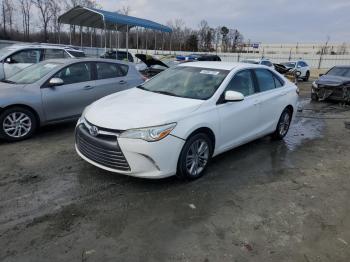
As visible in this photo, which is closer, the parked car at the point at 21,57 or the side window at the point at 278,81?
the side window at the point at 278,81

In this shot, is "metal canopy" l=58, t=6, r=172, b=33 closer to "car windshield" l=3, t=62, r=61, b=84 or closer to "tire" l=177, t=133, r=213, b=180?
"car windshield" l=3, t=62, r=61, b=84

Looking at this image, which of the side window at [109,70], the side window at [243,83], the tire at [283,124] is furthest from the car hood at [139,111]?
the tire at [283,124]

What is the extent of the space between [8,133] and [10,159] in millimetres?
956

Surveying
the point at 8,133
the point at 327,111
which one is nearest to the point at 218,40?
the point at 327,111

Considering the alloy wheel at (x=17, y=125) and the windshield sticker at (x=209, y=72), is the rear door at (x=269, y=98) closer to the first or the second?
the windshield sticker at (x=209, y=72)

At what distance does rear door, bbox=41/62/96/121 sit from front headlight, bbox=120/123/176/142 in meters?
2.97

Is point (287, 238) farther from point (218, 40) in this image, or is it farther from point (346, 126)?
point (218, 40)

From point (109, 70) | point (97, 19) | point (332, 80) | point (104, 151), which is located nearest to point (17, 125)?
point (109, 70)

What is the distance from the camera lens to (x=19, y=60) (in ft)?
34.6

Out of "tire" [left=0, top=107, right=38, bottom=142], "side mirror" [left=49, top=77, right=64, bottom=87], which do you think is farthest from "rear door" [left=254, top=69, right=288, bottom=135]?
"tire" [left=0, top=107, right=38, bottom=142]

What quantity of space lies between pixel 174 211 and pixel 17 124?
3753 millimetres

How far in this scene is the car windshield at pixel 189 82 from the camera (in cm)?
504

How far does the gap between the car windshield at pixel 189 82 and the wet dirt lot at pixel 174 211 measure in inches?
47.6

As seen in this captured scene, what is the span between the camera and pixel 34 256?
295cm
